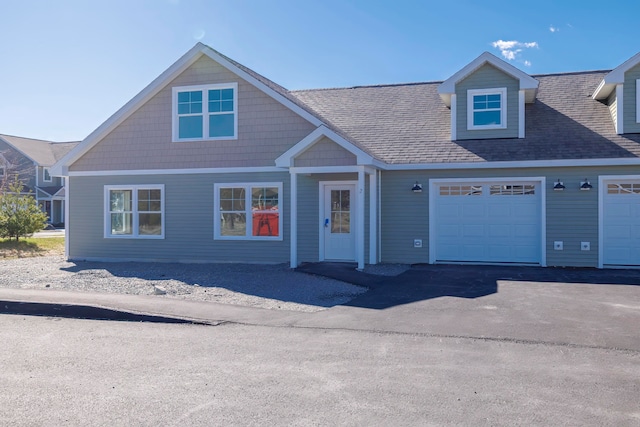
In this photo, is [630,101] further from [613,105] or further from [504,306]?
[504,306]

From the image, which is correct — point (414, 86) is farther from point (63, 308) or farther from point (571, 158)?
point (63, 308)

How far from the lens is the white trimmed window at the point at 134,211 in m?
16.7

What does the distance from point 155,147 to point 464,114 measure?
9.12 m

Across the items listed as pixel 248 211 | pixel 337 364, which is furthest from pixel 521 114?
pixel 337 364

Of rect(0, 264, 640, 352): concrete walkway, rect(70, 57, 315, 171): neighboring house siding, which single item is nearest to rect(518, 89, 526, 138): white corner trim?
rect(0, 264, 640, 352): concrete walkway

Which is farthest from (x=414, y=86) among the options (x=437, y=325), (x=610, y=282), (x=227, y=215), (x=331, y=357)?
(x=331, y=357)

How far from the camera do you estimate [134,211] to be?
16938 mm

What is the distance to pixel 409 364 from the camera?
602 cm

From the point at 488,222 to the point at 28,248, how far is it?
1705cm

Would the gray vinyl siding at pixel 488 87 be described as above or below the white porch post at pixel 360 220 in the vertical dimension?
above

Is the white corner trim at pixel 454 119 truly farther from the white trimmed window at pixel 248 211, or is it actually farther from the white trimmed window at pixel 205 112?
the white trimmed window at pixel 205 112

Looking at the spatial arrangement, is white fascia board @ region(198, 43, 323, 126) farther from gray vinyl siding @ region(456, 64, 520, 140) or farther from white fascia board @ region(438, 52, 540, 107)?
gray vinyl siding @ region(456, 64, 520, 140)

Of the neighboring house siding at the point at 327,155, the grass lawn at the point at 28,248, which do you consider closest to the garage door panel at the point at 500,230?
the neighboring house siding at the point at 327,155

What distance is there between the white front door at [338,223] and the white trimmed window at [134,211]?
16.5 ft
